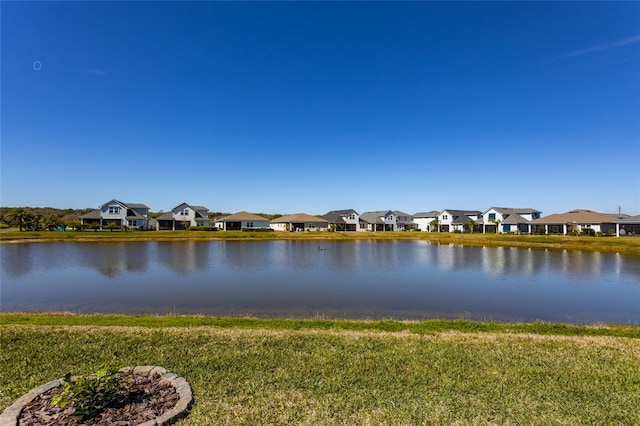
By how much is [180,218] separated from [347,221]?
117ft

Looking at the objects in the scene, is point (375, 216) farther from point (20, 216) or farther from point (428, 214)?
point (20, 216)

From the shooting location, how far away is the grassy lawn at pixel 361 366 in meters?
5.01

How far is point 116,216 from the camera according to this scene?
6091 cm


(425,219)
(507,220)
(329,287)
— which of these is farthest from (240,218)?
(329,287)

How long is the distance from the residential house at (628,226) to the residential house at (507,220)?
1266cm

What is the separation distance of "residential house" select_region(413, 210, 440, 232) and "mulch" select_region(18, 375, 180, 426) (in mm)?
78762

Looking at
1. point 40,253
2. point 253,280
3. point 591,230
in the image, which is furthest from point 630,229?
point 40,253

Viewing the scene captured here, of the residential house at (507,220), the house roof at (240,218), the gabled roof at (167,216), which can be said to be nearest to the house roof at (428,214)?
the residential house at (507,220)

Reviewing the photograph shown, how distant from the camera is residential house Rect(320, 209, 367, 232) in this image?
2987 inches

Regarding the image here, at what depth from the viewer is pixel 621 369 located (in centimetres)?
662

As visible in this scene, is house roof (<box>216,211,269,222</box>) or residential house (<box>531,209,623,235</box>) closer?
residential house (<box>531,209,623,235</box>)

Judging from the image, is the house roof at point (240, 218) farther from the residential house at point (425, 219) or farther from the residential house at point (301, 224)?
the residential house at point (425, 219)

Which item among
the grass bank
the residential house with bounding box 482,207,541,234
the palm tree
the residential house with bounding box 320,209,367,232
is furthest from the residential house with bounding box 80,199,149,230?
the residential house with bounding box 482,207,541,234

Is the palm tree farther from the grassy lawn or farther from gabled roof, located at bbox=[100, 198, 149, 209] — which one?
the grassy lawn
